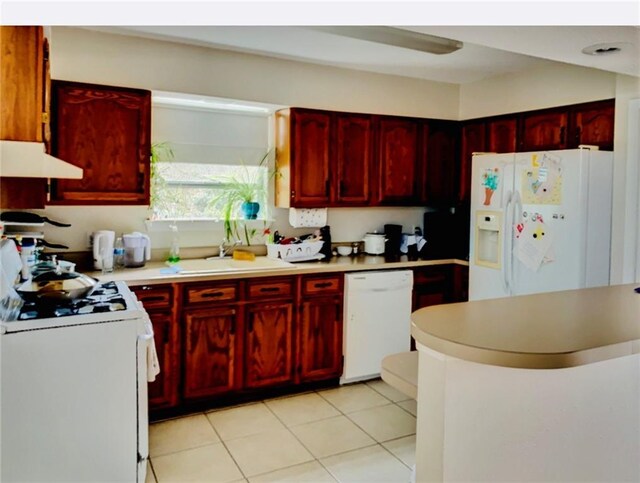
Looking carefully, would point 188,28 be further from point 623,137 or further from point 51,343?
point 623,137

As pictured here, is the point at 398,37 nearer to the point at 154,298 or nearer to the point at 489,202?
the point at 489,202

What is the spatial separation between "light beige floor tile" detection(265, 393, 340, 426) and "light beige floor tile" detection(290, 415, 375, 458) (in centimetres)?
7

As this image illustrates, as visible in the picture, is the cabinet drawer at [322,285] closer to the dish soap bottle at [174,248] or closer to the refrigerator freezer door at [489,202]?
the dish soap bottle at [174,248]

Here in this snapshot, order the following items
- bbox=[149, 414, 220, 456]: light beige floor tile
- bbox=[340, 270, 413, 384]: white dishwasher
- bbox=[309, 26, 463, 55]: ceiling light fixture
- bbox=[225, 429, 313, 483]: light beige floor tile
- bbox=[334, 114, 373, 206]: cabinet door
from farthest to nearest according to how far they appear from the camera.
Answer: bbox=[334, 114, 373, 206]: cabinet door → bbox=[340, 270, 413, 384]: white dishwasher → bbox=[309, 26, 463, 55]: ceiling light fixture → bbox=[149, 414, 220, 456]: light beige floor tile → bbox=[225, 429, 313, 483]: light beige floor tile

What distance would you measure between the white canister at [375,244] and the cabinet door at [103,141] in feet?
6.22

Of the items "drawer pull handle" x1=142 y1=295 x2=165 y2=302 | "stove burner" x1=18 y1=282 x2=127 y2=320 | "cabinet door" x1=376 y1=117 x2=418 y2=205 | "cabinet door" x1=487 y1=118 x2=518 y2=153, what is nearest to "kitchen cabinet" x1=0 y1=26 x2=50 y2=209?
"stove burner" x1=18 y1=282 x2=127 y2=320

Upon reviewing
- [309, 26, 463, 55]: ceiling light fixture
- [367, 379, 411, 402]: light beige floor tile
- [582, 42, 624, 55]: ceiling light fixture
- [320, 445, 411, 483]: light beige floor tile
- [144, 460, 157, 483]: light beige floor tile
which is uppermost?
[309, 26, 463, 55]: ceiling light fixture

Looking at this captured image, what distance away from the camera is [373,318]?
4008 mm

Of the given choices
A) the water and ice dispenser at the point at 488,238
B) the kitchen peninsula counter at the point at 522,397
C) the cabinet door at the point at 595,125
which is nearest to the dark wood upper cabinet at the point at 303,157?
the water and ice dispenser at the point at 488,238

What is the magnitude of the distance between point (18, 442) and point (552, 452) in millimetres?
2079

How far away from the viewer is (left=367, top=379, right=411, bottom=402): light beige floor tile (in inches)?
148

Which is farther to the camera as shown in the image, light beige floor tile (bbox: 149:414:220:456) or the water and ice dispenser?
the water and ice dispenser

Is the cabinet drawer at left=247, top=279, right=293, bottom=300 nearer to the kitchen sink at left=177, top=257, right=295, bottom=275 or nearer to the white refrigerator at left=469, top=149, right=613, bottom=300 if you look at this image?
the kitchen sink at left=177, top=257, right=295, bottom=275

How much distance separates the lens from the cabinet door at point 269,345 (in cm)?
361
